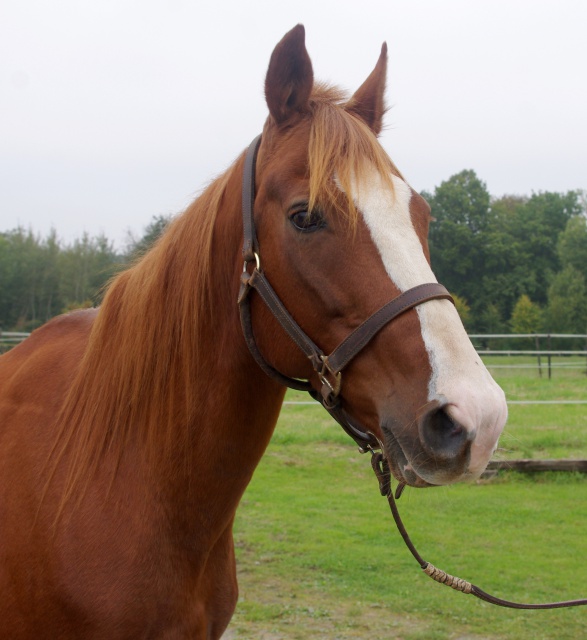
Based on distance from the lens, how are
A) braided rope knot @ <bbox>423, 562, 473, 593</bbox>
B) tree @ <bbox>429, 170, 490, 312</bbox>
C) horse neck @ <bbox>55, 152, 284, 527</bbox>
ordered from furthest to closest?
tree @ <bbox>429, 170, 490, 312</bbox>
braided rope knot @ <bbox>423, 562, 473, 593</bbox>
horse neck @ <bbox>55, 152, 284, 527</bbox>

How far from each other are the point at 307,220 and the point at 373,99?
77cm

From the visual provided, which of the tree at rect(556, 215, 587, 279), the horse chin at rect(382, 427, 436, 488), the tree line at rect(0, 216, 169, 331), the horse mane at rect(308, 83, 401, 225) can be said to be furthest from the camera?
the tree at rect(556, 215, 587, 279)

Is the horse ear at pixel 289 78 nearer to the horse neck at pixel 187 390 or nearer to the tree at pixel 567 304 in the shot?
the horse neck at pixel 187 390

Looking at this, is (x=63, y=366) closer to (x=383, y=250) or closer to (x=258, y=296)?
(x=258, y=296)

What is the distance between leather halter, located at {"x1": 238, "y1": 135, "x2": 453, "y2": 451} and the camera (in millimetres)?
1624

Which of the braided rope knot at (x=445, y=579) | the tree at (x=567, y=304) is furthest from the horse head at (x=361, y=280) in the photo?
the tree at (x=567, y=304)

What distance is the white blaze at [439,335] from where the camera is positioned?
1454 mm

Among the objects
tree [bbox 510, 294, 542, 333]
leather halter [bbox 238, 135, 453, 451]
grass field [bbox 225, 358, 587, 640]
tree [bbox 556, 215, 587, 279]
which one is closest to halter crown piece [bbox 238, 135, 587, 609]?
leather halter [bbox 238, 135, 453, 451]

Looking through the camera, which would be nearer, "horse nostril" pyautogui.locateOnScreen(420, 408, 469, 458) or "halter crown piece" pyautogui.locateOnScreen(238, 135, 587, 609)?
"horse nostril" pyautogui.locateOnScreen(420, 408, 469, 458)

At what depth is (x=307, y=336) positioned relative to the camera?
5.97ft

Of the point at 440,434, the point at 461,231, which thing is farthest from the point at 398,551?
the point at 461,231

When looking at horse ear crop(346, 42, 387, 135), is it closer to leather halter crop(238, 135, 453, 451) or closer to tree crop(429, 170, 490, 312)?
leather halter crop(238, 135, 453, 451)

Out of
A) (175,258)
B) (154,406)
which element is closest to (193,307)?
(175,258)

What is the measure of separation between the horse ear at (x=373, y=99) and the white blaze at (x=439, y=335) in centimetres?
49
